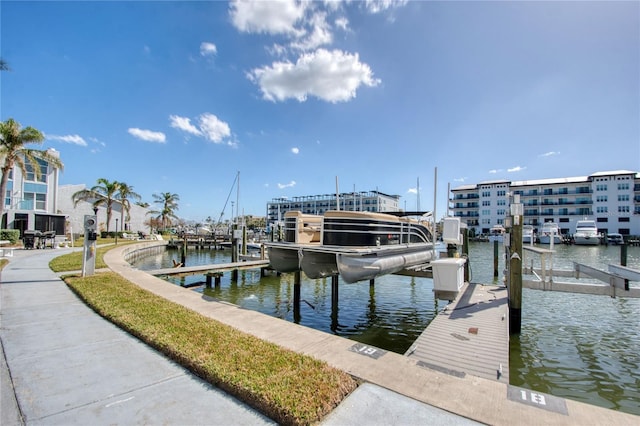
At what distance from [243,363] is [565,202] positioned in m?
75.3

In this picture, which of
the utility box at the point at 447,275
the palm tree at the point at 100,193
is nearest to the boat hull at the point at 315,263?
the utility box at the point at 447,275

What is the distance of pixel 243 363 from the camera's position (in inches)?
140

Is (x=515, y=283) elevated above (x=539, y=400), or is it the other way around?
(x=515, y=283)

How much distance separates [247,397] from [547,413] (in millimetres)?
2765

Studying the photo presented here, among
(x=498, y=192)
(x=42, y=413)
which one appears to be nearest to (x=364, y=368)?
(x=42, y=413)

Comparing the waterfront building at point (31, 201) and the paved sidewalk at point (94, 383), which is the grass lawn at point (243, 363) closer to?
the paved sidewalk at point (94, 383)

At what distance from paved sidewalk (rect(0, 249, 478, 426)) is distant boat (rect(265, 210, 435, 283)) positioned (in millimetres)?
4567

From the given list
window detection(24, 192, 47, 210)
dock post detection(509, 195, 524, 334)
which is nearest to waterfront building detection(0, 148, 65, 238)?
window detection(24, 192, 47, 210)

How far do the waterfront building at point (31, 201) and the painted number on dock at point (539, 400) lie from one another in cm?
3204

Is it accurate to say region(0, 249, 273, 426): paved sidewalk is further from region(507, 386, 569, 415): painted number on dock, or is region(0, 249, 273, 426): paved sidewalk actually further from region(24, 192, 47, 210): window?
region(24, 192, 47, 210): window

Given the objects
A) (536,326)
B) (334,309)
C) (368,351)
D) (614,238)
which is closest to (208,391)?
(368,351)

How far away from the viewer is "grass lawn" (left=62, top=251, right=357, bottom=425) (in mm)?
2820

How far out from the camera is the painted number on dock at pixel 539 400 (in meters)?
2.84

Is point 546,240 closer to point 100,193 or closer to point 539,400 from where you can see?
point 539,400
